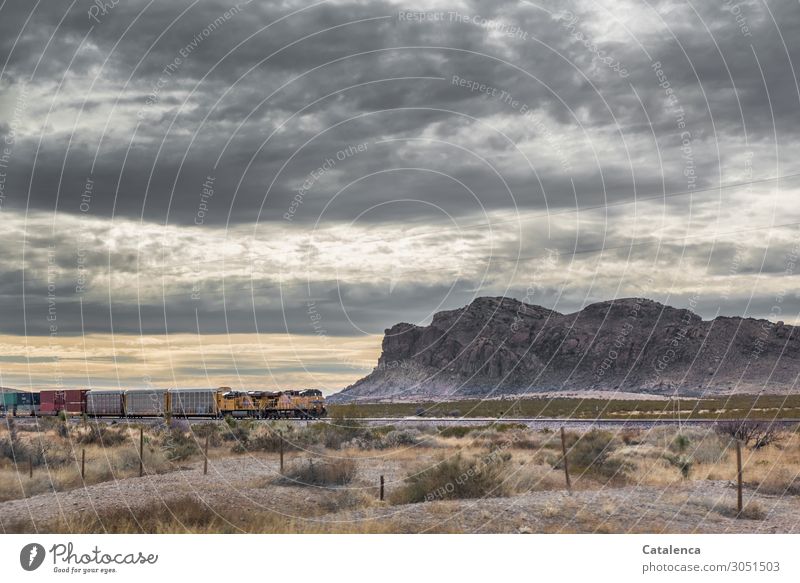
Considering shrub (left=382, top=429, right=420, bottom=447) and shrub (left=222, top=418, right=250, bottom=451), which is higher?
shrub (left=222, top=418, right=250, bottom=451)

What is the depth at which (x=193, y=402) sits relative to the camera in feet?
309

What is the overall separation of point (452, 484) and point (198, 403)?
67.3 m

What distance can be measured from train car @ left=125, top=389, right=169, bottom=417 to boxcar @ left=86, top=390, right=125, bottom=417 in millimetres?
1578

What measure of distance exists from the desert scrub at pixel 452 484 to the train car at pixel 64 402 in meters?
81.4

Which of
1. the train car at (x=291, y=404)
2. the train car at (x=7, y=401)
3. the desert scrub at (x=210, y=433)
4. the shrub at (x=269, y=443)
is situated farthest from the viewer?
the train car at (x=7, y=401)

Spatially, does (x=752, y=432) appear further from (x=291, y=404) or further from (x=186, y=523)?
(x=291, y=404)

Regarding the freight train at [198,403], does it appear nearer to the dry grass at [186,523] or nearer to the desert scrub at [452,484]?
the desert scrub at [452,484]

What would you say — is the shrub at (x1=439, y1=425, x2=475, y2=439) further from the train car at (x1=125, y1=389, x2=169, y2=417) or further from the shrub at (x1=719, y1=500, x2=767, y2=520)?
the train car at (x1=125, y1=389, x2=169, y2=417)

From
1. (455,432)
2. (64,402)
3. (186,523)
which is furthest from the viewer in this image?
(64,402)

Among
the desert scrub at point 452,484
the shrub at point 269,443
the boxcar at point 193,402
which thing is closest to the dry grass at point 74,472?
the shrub at point 269,443

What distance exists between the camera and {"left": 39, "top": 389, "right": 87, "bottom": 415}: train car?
10500 centimetres

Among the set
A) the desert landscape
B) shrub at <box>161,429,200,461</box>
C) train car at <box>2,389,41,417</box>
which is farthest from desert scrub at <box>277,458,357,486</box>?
train car at <box>2,389,41,417</box>

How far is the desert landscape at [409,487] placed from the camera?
2580cm

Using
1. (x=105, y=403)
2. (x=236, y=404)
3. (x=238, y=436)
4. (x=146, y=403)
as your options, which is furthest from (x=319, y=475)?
(x=105, y=403)
